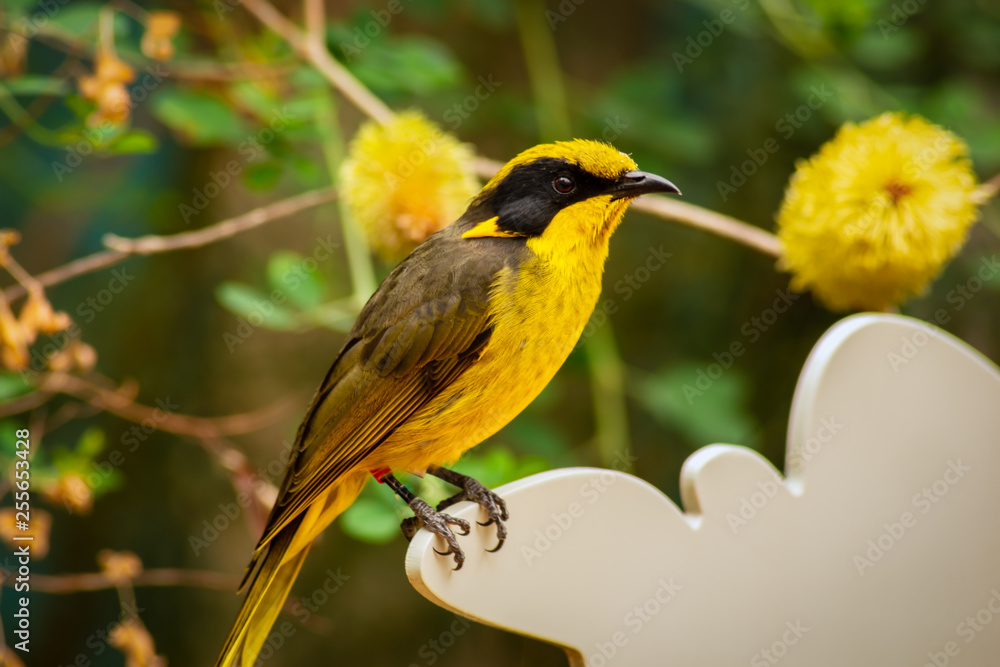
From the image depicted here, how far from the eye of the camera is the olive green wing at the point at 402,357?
3.71 ft

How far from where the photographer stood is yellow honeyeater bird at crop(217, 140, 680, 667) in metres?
1.11

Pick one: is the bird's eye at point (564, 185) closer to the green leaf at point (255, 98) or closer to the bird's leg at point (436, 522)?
the bird's leg at point (436, 522)

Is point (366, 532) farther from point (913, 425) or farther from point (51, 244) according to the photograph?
point (51, 244)

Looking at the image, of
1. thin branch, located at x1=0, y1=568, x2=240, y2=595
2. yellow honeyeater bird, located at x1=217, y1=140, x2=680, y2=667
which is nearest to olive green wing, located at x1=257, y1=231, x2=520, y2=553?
yellow honeyeater bird, located at x1=217, y1=140, x2=680, y2=667

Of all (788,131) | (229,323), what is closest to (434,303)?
(229,323)

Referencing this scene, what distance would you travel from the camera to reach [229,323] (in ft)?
8.40

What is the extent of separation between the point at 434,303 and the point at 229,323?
5.23ft

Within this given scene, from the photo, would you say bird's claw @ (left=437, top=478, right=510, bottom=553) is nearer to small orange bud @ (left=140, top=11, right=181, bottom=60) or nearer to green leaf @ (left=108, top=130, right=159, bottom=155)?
green leaf @ (left=108, top=130, right=159, bottom=155)

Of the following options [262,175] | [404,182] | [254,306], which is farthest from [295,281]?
[404,182]

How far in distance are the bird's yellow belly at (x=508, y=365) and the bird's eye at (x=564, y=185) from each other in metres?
0.12

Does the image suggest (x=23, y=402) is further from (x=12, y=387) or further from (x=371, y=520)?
(x=371, y=520)

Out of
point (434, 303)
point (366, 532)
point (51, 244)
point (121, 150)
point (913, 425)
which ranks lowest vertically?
point (913, 425)

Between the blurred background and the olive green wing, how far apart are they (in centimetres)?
84

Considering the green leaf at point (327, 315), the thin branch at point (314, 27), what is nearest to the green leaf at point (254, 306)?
the green leaf at point (327, 315)
